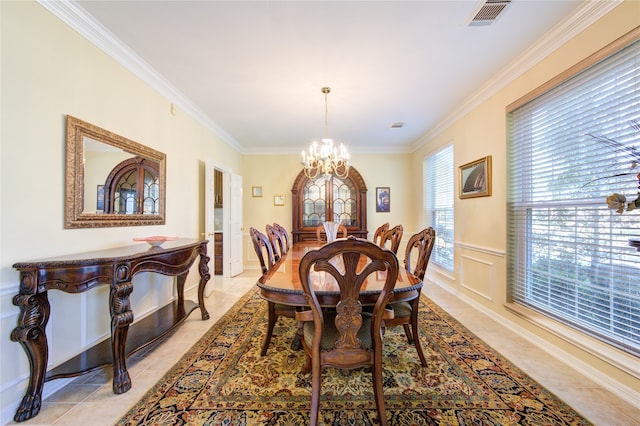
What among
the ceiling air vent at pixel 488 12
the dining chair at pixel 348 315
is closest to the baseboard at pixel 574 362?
the dining chair at pixel 348 315

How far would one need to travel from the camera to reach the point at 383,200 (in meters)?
5.50

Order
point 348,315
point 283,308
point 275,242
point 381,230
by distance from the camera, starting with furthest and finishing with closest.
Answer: point 381,230
point 275,242
point 283,308
point 348,315

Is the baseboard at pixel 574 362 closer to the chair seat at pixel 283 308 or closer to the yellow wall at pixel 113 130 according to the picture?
the yellow wall at pixel 113 130

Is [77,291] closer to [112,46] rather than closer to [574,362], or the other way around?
[112,46]

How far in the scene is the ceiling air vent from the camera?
175 cm

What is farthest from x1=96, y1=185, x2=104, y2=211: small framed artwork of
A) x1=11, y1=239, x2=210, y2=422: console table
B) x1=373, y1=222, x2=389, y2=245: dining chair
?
x1=373, y1=222, x2=389, y2=245: dining chair

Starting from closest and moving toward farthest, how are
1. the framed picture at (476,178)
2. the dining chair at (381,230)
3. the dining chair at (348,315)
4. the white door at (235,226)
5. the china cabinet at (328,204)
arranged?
the dining chair at (348,315)
the framed picture at (476,178)
the dining chair at (381,230)
the white door at (235,226)
the china cabinet at (328,204)

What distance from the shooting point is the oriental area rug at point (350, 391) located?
1.44m

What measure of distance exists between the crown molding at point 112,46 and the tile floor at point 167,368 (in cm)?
253

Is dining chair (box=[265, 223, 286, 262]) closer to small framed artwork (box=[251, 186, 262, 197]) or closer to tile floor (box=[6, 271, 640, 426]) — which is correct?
tile floor (box=[6, 271, 640, 426])

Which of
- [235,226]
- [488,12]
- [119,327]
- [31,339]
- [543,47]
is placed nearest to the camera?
[31,339]

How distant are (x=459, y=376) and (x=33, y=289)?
2781 mm

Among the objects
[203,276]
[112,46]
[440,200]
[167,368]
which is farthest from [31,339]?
[440,200]

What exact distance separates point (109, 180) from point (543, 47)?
12.7ft
